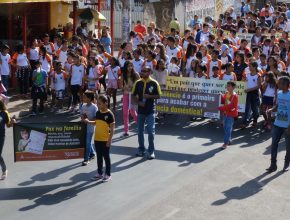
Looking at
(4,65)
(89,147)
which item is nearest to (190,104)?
(89,147)

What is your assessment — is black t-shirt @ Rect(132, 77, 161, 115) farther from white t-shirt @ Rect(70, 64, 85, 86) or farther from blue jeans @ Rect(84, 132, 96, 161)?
white t-shirt @ Rect(70, 64, 85, 86)

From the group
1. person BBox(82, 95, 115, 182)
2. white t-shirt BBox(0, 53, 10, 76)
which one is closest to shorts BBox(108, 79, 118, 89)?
white t-shirt BBox(0, 53, 10, 76)

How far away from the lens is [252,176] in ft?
37.6

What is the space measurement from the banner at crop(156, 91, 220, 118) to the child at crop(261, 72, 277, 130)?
1099 millimetres

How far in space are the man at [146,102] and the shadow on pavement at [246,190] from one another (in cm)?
229

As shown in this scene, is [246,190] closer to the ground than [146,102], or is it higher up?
closer to the ground

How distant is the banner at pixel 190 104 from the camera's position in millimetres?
15297

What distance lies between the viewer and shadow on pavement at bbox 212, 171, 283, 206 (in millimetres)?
10180

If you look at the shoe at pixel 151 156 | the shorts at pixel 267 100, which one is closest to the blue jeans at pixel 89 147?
the shoe at pixel 151 156

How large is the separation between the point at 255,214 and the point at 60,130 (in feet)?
12.5

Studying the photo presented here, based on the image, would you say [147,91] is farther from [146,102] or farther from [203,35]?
[203,35]

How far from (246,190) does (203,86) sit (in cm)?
536

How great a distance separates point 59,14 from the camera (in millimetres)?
23234

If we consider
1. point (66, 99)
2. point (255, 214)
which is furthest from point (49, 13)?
point (255, 214)
